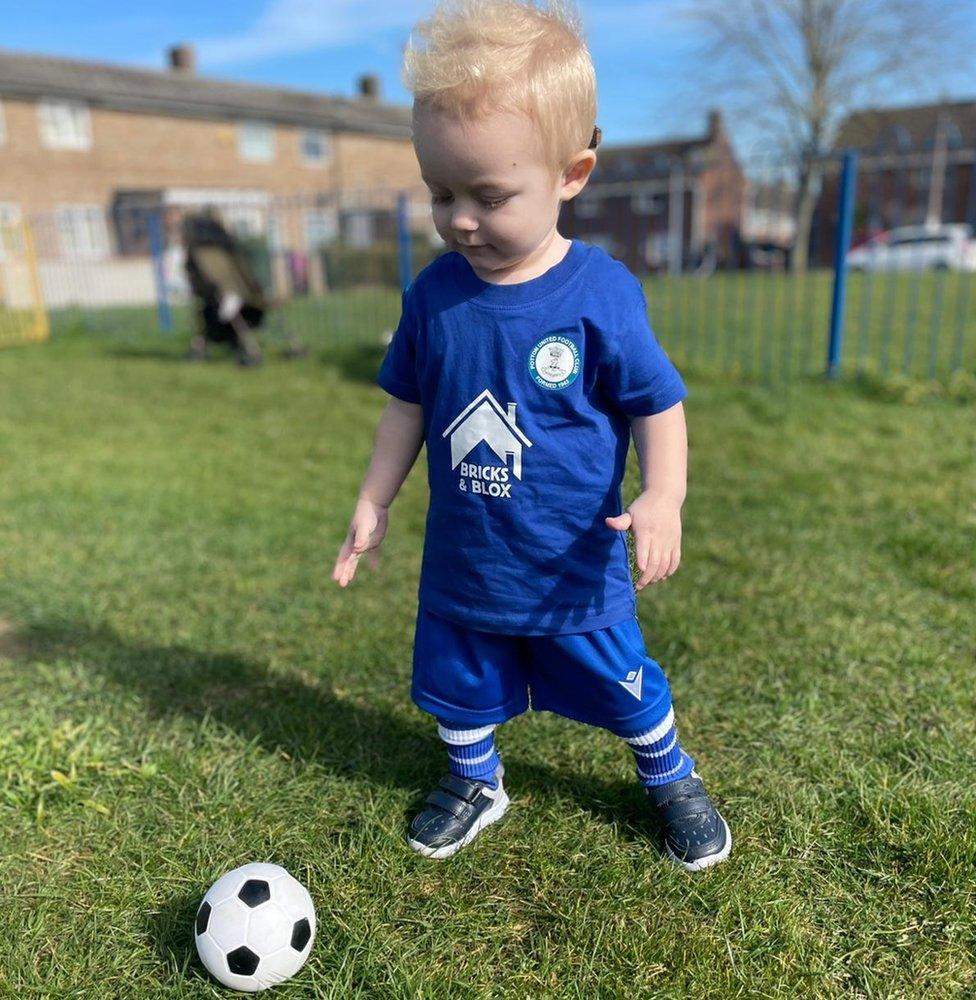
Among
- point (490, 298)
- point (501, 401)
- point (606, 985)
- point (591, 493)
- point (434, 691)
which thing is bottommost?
point (606, 985)

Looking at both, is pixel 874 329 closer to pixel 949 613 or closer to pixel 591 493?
pixel 949 613

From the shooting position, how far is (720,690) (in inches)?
106

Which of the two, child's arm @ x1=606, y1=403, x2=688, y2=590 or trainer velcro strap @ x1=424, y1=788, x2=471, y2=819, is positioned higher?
child's arm @ x1=606, y1=403, x2=688, y2=590

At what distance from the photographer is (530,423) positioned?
175 centimetres

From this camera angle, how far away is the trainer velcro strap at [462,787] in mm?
2109

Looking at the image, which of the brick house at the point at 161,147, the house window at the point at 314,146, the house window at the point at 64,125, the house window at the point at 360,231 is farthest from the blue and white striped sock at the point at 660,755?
the house window at the point at 314,146

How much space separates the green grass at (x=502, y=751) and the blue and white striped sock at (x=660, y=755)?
156 mm

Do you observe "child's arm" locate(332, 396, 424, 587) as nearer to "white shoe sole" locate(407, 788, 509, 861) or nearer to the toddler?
the toddler

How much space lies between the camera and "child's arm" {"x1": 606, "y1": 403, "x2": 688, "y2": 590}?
1713mm

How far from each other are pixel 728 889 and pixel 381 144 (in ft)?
122

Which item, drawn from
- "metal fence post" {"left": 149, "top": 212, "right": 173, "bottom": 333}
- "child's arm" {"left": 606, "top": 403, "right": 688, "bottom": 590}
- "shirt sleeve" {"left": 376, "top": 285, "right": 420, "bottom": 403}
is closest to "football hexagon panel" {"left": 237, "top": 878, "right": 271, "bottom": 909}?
"child's arm" {"left": 606, "top": 403, "right": 688, "bottom": 590}

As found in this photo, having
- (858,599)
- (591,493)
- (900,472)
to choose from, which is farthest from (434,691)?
(900,472)

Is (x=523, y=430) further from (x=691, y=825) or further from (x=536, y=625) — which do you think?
(x=691, y=825)

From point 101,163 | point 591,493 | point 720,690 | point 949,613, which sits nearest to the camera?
point 591,493
